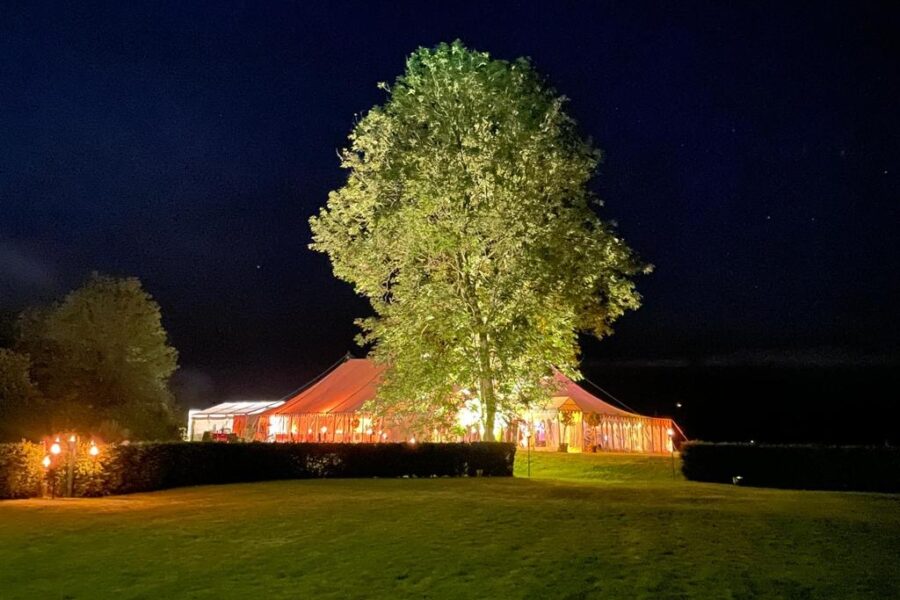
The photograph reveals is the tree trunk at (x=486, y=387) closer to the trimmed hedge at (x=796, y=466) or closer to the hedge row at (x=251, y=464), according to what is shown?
the hedge row at (x=251, y=464)

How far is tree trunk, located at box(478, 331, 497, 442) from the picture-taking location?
69.6 feet

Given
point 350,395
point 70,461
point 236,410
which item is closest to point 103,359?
point 350,395

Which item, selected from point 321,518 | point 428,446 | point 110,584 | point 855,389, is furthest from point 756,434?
point 110,584

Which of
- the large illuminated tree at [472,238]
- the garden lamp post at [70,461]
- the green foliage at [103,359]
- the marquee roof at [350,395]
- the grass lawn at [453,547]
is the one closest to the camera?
the grass lawn at [453,547]

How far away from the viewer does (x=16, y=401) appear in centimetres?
2150

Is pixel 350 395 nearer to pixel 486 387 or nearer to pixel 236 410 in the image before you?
pixel 236 410

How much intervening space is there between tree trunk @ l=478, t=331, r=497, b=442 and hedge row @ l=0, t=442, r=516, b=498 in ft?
2.33

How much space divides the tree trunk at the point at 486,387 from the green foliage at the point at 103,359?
13.2 m

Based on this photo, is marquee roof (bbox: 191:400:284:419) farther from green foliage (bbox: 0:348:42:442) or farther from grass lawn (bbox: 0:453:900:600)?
grass lawn (bbox: 0:453:900:600)

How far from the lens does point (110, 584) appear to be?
7945 millimetres

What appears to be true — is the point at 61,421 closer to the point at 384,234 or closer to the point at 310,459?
the point at 310,459

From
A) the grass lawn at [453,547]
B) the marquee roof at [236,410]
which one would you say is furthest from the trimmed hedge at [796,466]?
the marquee roof at [236,410]

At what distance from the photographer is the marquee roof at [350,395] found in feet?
105

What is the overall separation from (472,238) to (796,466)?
11418 mm
